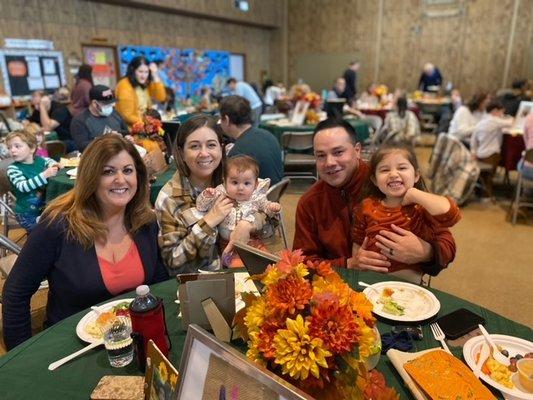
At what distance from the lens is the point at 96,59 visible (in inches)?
352

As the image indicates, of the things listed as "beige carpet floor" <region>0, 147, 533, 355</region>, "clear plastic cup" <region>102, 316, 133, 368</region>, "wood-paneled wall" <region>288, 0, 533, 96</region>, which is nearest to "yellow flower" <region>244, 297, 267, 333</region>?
"clear plastic cup" <region>102, 316, 133, 368</region>

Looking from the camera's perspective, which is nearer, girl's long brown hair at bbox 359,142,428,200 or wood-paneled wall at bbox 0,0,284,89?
girl's long brown hair at bbox 359,142,428,200

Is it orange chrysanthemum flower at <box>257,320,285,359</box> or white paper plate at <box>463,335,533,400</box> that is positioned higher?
orange chrysanthemum flower at <box>257,320,285,359</box>

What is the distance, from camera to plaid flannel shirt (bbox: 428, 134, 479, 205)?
493 centimetres

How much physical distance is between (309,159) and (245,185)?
3.46 m

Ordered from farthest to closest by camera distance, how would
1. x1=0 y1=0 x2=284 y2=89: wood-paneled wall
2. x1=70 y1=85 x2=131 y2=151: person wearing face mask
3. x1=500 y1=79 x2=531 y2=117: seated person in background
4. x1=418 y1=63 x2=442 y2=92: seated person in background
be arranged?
x1=418 y1=63 x2=442 y2=92: seated person in background → x1=0 y1=0 x2=284 y2=89: wood-paneled wall → x1=500 y1=79 x2=531 y2=117: seated person in background → x1=70 y1=85 x2=131 y2=151: person wearing face mask

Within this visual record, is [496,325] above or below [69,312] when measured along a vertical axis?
above

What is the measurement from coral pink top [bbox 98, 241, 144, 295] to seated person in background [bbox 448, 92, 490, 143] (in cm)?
586

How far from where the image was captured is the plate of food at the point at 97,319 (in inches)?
50.8

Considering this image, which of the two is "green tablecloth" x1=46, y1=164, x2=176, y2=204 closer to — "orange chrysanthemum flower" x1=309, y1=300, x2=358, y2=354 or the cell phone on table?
the cell phone on table

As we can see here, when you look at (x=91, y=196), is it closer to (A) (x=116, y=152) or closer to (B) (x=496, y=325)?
→ (A) (x=116, y=152)

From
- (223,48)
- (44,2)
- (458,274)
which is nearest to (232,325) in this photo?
(458,274)

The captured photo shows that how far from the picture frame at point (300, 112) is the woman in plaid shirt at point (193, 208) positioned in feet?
13.8

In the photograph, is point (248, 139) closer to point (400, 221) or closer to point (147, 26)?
point (400, 221)
